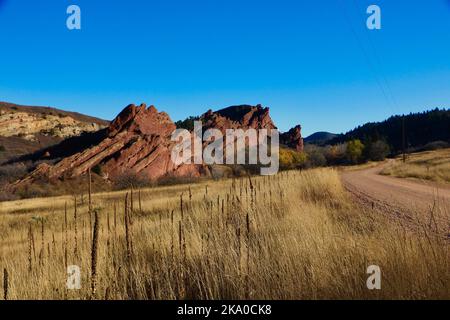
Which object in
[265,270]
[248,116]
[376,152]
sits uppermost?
[248,116]

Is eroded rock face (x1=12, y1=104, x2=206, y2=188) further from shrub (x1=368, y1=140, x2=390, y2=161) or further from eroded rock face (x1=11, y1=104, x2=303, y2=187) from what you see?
shrub (x1=368, y1=140, x2=390, y2=161)

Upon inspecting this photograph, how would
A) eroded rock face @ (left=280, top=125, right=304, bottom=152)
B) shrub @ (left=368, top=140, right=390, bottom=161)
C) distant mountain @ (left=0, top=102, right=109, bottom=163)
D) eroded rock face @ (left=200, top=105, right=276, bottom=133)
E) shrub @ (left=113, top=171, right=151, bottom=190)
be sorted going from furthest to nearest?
eroded rock face @ (left=280, top=125, right=304, bottom=152) → eroded rock face @ (left=200, top=105, right=276, bottom=133) → distant mountain @ (left=0, top=102, right=109, bottom=163) → shrub @ (left=368, top=140, right=390, bottom=161) → shrub @ (left=113, top=171, right=151, bottom=190)

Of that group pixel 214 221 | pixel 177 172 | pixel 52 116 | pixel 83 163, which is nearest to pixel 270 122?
pixel 52 116

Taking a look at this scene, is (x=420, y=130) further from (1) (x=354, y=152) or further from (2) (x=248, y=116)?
(1) (x=354, y=152)

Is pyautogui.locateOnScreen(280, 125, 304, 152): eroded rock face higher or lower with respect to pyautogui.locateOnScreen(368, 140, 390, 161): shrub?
higher

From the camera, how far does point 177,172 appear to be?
50.8 metres

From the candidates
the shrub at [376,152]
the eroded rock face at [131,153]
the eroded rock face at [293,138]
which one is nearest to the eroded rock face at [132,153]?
the eroded rock face at [131,153]

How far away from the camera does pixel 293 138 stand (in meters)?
121

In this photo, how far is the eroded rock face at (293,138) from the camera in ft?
390

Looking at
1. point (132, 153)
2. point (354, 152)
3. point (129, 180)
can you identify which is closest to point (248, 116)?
point (354, 152)

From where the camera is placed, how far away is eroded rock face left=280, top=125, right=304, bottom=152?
119 m

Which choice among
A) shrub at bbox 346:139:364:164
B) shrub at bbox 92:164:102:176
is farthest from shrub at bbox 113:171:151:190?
shrub at bbox 346:139:364:164

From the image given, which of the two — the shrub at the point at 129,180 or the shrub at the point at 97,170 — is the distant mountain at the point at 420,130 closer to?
the shrub at the point at 129,180
